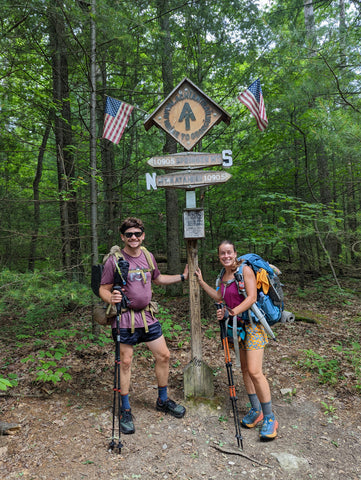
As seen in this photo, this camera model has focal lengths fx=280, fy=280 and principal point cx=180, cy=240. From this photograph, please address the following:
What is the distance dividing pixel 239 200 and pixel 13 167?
8.48 meters

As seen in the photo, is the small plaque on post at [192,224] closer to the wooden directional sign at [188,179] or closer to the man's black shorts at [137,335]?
the wooden directional sign at [188,179]

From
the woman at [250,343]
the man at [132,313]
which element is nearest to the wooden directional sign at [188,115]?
the man at [132,313]

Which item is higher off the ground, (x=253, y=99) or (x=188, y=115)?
(x=253, y=99)

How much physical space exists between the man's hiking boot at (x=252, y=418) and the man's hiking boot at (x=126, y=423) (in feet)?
4.37

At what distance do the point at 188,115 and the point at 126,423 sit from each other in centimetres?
406

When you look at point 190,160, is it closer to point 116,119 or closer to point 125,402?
point 116,119

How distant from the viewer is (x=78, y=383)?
163 inches

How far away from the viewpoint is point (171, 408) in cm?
359

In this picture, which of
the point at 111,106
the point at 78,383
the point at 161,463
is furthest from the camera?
the point at 111,106

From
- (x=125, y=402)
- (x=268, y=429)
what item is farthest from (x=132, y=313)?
(x=268, y=429)

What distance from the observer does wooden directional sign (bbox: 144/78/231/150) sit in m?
3.97

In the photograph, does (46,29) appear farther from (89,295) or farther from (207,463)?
(207,463)

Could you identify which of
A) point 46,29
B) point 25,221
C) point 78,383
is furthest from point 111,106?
point 25,221

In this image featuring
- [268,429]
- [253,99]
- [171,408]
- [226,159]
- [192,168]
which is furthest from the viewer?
[253,99]
